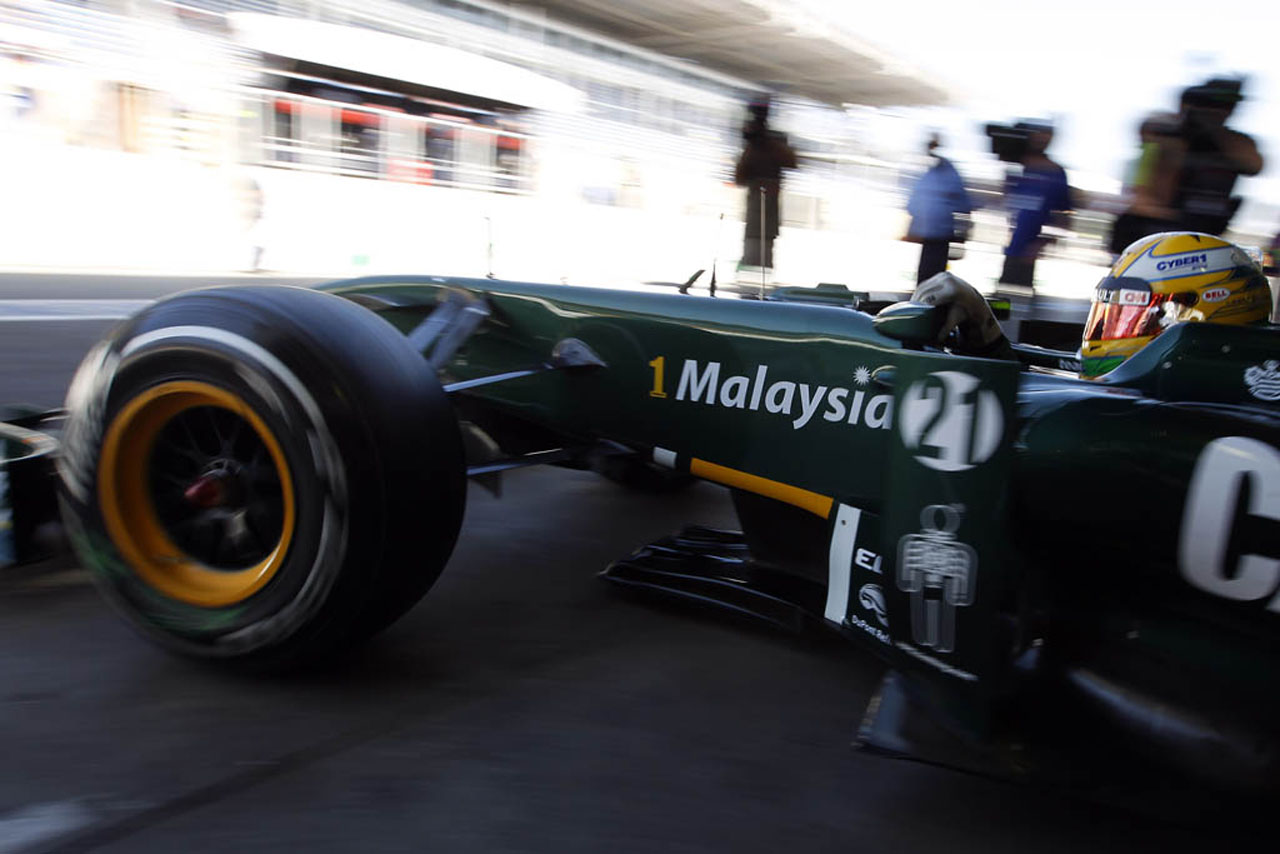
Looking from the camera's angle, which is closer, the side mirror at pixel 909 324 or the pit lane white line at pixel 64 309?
the side mirror at pixel 909 324

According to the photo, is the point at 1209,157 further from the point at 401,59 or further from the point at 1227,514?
the point at 401,59

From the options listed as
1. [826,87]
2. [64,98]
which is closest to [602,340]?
[64,98]

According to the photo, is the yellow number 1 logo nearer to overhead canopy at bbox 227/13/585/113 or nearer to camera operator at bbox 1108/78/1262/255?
camera operator at bbox 1108/78/1262/255

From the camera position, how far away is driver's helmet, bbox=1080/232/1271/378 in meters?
2.75

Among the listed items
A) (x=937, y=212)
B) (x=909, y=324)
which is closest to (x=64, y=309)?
(x=937, y=212)

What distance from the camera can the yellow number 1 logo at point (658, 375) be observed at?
273 centimetres

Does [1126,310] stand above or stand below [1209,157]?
below

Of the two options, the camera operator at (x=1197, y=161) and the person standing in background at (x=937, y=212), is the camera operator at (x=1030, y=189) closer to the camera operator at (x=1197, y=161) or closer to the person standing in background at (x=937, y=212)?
the person standing in background at (x=937, y=212)

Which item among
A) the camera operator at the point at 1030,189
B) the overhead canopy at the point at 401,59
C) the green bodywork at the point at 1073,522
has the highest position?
the overhead canopy at the point at 401,59

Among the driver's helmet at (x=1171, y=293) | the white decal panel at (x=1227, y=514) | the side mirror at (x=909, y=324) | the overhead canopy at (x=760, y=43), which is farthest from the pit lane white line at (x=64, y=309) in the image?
the overhead canopy at (x=760, y=43)

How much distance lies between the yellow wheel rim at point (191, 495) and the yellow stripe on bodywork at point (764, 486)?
0.98 metres

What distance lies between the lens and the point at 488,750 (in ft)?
6.75

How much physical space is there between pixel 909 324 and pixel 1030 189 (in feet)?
16.0

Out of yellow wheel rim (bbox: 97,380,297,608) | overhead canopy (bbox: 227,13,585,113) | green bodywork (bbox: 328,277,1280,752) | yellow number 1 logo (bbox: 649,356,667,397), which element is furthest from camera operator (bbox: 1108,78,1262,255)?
overhead canopy (bbox: 227,13,585,113)
